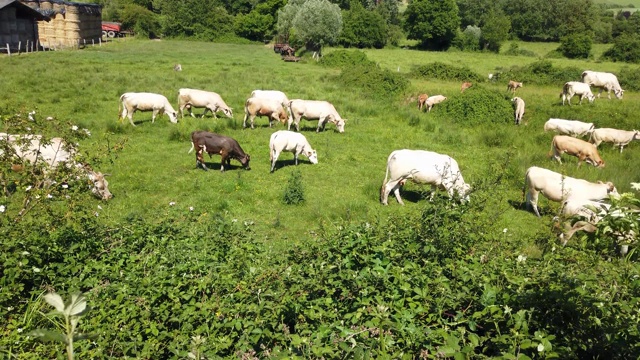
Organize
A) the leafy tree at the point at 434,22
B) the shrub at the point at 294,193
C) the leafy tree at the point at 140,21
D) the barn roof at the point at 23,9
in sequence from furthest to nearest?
the leafy tree at the point at 140,21, the leafy tree at the point at 434,22, the barn roof at the point at 23,9, the shrub at the point at 294,193

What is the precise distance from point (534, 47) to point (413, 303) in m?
69.9

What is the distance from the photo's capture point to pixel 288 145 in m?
14.4

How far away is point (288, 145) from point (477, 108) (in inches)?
475

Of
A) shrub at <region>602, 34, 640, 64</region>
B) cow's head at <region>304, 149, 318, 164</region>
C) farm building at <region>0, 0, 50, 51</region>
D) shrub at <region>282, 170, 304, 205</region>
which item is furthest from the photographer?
shrub at <region>602, 34, 640, 64</region>

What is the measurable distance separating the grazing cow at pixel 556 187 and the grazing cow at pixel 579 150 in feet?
13.5

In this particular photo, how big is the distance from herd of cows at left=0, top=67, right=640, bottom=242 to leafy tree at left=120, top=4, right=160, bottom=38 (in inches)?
2253

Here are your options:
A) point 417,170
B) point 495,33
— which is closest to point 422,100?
point 417,170

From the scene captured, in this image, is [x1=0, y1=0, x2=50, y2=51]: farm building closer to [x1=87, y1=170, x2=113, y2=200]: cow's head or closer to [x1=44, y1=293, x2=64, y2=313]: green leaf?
[x1=87, y1=170, x2=113, y2=200]: cow's head

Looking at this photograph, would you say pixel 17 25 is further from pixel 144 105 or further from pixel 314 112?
pixel 314 112

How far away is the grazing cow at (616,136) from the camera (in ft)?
57.1

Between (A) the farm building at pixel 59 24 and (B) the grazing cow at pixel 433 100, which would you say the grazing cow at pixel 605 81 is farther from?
(A) the farm building at pixel 59 24

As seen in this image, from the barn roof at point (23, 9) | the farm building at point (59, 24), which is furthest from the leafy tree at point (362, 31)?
the barn roof at point (23, 9)

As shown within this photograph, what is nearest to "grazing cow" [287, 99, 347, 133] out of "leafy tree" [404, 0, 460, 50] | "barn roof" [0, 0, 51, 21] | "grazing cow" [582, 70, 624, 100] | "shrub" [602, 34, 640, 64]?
"grazing cow" [582, 70, 624, 100]

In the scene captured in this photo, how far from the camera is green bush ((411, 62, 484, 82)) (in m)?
36.3
